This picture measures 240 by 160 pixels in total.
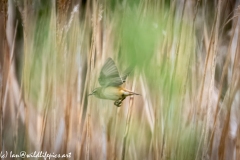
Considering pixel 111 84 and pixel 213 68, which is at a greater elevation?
pixel 213 68

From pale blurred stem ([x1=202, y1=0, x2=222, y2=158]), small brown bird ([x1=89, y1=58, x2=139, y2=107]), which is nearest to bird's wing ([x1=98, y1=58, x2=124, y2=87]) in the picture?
small brown bird ([x1=89, y1=58, x2=139, y2=107])

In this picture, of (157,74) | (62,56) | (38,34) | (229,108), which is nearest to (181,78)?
(157,74)

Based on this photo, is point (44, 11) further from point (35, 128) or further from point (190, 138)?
point (190, 138)

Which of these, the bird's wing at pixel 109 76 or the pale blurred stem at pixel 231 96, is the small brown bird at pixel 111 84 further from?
the pale blurred stem at pixel 231 96

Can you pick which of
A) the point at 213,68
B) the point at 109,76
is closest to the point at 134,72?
the point at 109,76

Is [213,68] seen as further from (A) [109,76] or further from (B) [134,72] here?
(A) [109,76]

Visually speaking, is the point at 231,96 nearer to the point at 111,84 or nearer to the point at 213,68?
the point at 213,68
